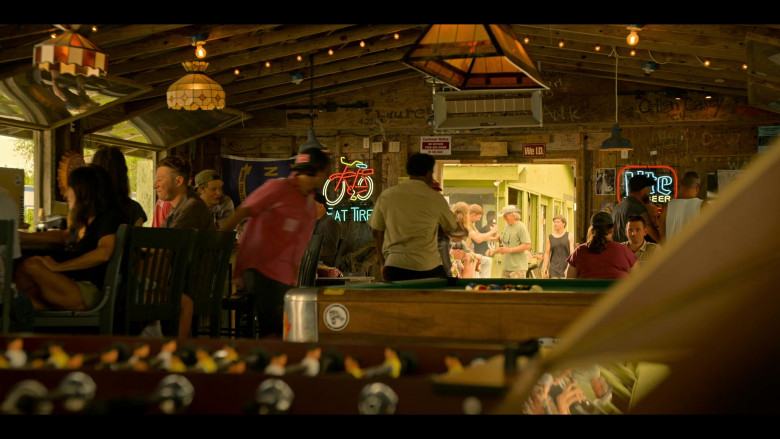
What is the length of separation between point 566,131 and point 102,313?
960 cm

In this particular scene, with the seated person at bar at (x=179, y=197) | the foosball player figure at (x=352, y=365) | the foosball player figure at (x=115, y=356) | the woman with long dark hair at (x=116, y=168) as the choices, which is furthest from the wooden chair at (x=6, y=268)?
the foosball player figure at (x=352, y=365)

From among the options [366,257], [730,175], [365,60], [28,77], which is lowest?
[366,257]

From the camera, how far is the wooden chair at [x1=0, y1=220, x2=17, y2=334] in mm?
3219

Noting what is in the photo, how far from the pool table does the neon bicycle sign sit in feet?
32.4

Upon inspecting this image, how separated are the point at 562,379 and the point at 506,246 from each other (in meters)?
10.1

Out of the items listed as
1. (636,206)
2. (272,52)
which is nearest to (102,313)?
(636,206)

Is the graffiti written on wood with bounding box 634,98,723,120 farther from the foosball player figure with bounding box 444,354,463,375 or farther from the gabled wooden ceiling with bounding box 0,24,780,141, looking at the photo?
the foosball player figure with bounding box 444,354,463,375

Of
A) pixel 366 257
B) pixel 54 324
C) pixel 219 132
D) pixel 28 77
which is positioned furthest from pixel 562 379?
pixel 219 132

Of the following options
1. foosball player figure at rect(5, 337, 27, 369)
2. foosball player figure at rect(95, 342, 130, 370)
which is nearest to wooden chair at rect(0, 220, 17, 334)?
foosball player figure at rect(5, 337, 27, 369)

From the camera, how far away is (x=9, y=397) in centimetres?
117

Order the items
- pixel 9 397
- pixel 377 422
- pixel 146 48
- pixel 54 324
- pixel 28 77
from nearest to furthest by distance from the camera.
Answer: pixel 377 422 → pixel 9 397 → pixel 54 324 → pixel 28 77 → pixel 146 48

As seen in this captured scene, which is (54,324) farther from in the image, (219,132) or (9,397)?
(219,132)

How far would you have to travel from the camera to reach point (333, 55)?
1077 centimetres

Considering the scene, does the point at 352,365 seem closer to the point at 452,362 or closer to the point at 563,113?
the point at 452,362
